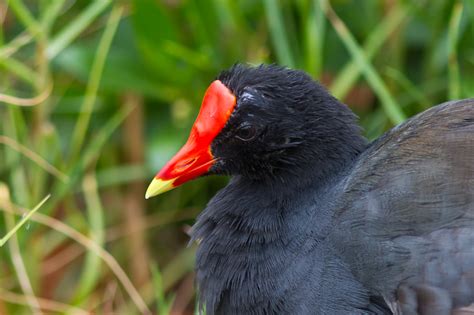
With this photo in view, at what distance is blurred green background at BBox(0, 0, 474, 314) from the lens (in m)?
3.01

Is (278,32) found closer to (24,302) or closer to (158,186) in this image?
(158,186)

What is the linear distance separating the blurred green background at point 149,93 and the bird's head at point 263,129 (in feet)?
2.27

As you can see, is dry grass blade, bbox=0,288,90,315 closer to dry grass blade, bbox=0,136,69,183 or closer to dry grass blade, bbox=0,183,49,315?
dry grass blade, bbox=0,183,49,315

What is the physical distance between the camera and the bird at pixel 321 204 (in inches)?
77.5

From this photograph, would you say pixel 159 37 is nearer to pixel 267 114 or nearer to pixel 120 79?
pixel 120 79

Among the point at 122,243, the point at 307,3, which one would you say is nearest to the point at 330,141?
the point at 307,3

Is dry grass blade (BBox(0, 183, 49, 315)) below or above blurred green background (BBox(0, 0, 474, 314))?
below

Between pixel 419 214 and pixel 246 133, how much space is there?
46cm

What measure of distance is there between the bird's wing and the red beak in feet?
1.13

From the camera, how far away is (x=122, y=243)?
359 cm

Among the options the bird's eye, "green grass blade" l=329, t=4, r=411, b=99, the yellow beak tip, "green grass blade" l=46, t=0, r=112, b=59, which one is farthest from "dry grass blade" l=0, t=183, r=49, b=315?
"green grass blade" l=329, t=4, r=411, b=99

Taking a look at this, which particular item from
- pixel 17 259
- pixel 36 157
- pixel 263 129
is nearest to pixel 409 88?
pixel 263 129

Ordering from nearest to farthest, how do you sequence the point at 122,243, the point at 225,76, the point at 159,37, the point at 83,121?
the point at 225,76 → the point at 83,121 → the point at 159,37 → the point at 122,243

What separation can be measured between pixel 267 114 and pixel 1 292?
1.24 meters
